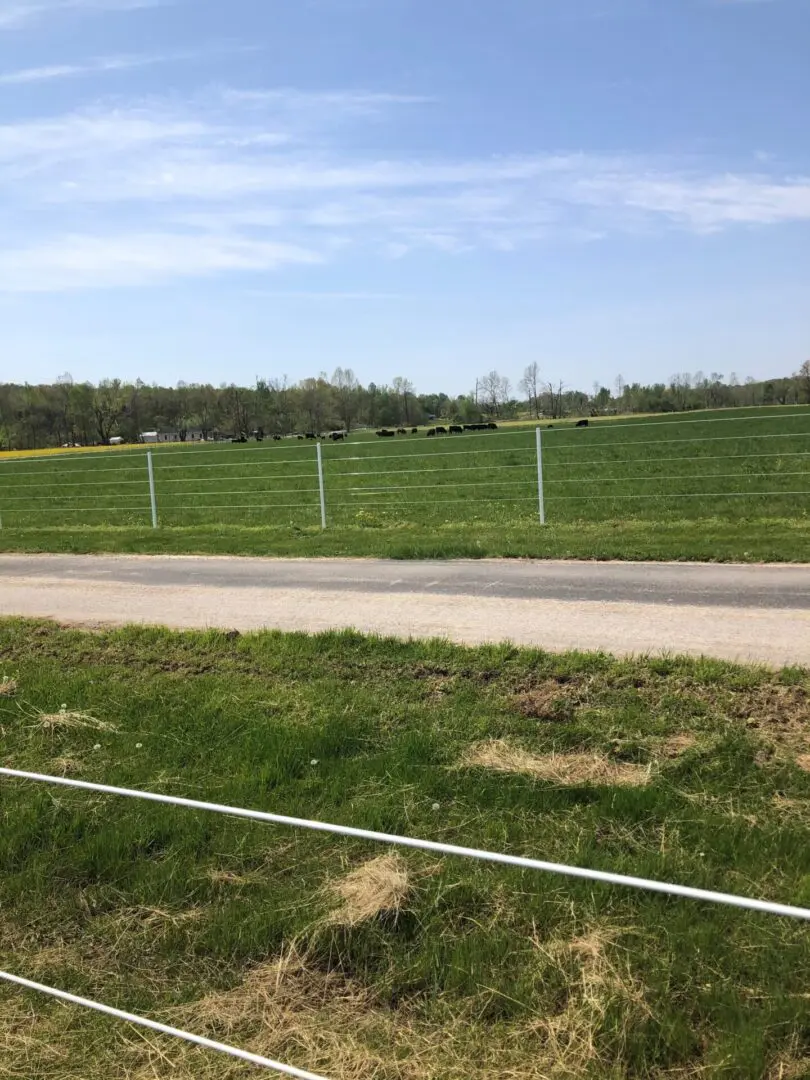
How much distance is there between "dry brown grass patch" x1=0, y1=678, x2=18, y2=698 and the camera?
6.34m

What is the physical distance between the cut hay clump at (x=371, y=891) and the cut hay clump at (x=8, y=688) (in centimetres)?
376

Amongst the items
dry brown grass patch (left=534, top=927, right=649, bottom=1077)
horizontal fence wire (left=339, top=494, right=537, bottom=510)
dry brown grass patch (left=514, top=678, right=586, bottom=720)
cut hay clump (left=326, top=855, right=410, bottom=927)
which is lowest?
dry brown grass patch (left=534, top=927, right=649, bottom=1077)

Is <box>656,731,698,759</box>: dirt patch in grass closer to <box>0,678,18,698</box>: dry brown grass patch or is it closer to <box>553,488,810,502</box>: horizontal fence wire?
<box>0,678,18,698</box>: dry brown grass patch

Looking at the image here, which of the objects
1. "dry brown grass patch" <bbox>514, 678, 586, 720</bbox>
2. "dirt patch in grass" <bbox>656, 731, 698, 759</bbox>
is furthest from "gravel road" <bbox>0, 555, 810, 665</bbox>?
"dirt patch in grass" <bbox>656, 731, 698, 759</bbox>

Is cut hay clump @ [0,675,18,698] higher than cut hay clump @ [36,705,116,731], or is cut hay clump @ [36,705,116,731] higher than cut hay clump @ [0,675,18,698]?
cut hay clump @ [0,675,18,698]

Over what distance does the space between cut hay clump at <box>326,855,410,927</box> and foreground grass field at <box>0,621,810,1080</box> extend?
0.04 ft

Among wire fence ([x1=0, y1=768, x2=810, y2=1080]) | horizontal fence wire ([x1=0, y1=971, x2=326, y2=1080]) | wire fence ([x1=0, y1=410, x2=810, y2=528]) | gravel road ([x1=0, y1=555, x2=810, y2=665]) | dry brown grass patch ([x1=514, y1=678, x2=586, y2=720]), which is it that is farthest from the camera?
wire fence ([x1=0, y1=410, x2=810, y2=528])

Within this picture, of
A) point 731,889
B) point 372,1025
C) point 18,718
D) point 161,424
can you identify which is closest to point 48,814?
point 18,718

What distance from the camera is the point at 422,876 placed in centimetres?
362

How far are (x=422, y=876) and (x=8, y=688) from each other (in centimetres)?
416

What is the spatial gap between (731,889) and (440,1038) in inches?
52.9

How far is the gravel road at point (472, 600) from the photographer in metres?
6.96

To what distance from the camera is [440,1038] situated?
2.79 m

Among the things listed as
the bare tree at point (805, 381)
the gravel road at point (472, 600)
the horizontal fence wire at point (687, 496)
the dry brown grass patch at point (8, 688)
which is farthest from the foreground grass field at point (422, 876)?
the bare tree at point (805, 381)
